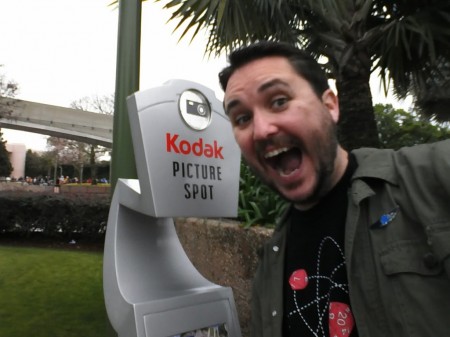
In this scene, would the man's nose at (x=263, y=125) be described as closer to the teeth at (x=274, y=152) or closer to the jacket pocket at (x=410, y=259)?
the teeth at (x=274, y=152)

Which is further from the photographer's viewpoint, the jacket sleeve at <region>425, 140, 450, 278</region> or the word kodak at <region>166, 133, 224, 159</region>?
the word kodak at <region>166, 133, 224, 159</region>

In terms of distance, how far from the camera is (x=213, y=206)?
5.00ft

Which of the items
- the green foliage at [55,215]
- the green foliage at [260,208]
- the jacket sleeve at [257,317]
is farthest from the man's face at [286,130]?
the green foliage at [55,215]

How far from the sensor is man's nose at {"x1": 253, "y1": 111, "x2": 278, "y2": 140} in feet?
3.97

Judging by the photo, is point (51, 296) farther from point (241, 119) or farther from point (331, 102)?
point (331, 102)

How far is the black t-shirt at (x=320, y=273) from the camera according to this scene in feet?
3.74

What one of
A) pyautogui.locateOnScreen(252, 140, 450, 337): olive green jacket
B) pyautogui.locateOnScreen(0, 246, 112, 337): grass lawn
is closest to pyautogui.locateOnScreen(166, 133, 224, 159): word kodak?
pyautogui.locateOnScreen(252, 140, 450, 337): olive green jacket

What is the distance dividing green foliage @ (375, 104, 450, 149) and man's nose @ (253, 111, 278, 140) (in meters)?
3.96

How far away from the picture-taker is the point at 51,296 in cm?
506

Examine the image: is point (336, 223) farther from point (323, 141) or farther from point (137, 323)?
point (137, 323)

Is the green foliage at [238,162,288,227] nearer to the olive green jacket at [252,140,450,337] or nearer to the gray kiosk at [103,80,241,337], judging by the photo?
the gray kiosk at [103,80,241,337]

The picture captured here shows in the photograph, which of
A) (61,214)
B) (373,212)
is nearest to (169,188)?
(373,212)

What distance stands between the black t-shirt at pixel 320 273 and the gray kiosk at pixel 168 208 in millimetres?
333

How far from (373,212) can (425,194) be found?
0.14 m
